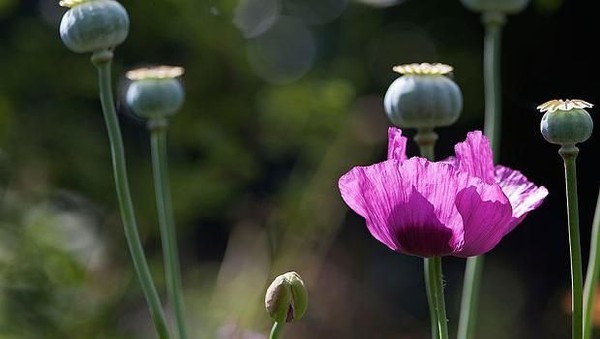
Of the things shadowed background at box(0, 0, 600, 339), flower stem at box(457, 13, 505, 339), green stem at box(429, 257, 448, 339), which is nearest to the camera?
green stem at box(429, 257, 448, 339)

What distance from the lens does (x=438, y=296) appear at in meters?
0.50

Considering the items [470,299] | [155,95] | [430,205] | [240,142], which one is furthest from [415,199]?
[240,142]

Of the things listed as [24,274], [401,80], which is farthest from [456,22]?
[401,80]

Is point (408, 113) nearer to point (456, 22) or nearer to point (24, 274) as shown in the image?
point (24, 274)

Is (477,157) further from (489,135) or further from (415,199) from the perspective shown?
(489,135)

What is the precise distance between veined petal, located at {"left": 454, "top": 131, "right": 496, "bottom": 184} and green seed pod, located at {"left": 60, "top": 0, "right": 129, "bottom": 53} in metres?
0.19

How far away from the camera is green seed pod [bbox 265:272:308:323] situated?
535 mm

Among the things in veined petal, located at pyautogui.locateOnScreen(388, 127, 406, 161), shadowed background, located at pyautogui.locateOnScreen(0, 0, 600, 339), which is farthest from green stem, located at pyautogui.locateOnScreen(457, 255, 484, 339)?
shadowed background, located at pyautogui.locateOnScreen(0, 0, 600, 339)

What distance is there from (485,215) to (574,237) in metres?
0.04

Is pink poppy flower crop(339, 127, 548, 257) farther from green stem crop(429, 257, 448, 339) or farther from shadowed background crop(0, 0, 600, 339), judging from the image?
shadowed background crop(0, 0, 600, 339)

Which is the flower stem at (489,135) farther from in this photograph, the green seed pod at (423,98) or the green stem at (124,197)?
the green stem at (124,197)

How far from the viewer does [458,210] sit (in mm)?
517

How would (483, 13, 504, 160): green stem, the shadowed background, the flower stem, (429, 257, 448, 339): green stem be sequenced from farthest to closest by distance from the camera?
the shadowed background
(483, 13, 504, 160): green stem
the flower stem
(429, 257, 448, 339): green stem

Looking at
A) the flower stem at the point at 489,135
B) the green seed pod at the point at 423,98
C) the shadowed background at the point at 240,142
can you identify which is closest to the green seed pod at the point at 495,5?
the flower stem at the point at 489,135
